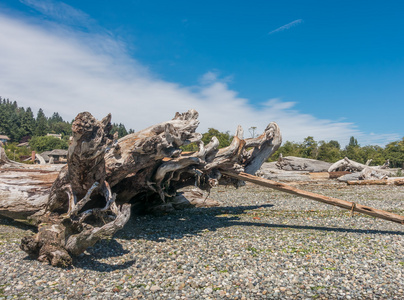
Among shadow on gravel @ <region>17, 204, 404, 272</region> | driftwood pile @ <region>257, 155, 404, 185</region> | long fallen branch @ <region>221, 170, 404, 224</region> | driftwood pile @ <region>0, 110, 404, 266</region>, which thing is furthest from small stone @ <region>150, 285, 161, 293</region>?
driftwood pile @ <region>257, 155, 404, 185</region>

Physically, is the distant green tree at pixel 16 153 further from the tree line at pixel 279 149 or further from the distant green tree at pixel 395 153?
the distant green tree at pixel 395 153

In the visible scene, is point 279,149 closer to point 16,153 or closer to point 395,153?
point 395,153

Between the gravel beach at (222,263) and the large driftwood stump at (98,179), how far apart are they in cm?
62

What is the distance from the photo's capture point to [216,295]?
17.2 feet

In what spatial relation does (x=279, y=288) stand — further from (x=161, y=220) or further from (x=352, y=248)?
(x=161, y=220)

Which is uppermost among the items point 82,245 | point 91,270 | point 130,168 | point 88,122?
point 88,122

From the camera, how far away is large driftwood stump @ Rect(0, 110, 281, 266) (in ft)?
19.7

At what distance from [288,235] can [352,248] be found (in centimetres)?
180

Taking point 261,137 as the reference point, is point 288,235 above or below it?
below

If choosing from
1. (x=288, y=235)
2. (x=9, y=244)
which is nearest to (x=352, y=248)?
(x=288, y=235)

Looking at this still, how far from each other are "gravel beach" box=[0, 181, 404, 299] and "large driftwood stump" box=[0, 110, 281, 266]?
0.62 m

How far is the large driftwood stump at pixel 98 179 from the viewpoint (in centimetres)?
600

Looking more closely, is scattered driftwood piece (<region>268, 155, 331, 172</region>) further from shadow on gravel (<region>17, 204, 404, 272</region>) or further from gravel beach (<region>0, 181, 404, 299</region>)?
gravel beach (<region>0, 181, 404, 299</region>)

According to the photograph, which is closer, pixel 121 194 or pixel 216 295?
pixel 216 295
